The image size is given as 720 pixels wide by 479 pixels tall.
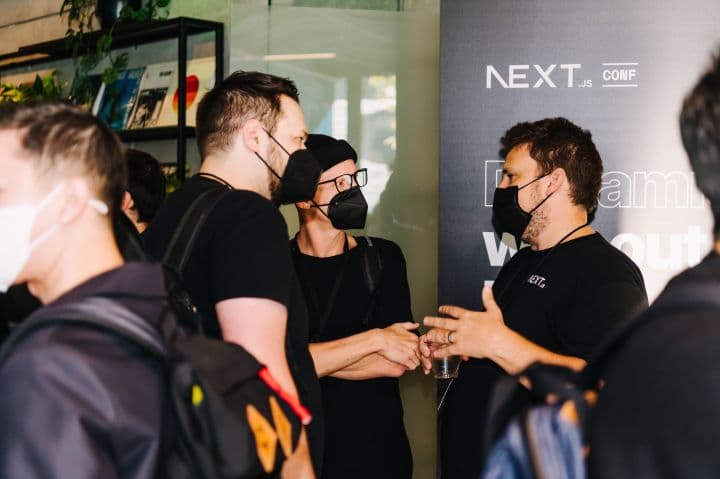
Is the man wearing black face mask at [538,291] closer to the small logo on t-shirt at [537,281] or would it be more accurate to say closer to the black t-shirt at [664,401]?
the small logo on t-shirt at [537,281]

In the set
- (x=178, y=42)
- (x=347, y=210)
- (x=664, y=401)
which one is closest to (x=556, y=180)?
(x=347, y=210)

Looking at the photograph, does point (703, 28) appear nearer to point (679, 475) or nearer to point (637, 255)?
point (637, 255)

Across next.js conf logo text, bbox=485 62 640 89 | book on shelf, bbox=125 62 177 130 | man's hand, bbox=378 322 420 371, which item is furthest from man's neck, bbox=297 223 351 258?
book on shelf, bbox=125 62 177 130

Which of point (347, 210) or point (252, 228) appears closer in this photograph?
point (252, 228)

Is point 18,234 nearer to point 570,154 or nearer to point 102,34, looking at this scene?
point 570,154

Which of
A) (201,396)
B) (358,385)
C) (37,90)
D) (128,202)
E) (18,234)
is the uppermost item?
(37,90)

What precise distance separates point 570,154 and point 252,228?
139 centimetres

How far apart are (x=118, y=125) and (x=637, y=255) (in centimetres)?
298

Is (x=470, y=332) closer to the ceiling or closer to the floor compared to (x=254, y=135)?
closer to the floor

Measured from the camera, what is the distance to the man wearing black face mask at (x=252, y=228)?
1774 mm

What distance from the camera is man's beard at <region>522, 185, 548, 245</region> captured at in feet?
9.37

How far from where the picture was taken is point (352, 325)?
296cm

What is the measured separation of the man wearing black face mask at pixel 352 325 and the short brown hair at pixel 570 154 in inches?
23.2

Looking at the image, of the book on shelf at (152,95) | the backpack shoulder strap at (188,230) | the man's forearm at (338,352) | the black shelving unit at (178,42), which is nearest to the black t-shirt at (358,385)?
the man's forearm at (338,352)
